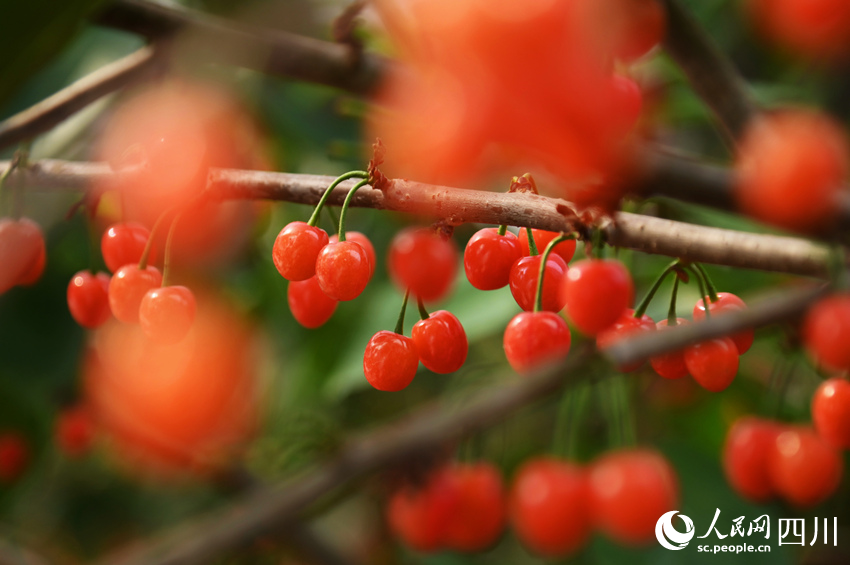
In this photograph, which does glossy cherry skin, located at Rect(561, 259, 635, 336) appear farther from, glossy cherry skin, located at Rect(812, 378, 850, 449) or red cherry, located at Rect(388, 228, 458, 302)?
glossy cherry skin, located at Rect(812, 378, 850, 449)

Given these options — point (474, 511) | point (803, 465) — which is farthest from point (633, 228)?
point (474, 511)

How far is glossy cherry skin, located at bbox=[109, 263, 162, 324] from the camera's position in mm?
697

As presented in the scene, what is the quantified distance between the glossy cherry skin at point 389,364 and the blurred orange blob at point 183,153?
272mm

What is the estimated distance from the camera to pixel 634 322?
1.86 ft

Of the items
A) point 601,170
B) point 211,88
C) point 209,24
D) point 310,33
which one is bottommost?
point 601,170

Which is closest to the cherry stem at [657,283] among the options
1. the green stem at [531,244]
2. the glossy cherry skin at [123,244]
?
the green stem at [531,244]

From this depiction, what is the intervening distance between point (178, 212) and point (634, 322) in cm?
49

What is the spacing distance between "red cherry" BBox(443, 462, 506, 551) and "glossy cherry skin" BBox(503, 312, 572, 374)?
2.49ft

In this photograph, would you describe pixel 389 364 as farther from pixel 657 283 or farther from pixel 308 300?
pixel 657 283

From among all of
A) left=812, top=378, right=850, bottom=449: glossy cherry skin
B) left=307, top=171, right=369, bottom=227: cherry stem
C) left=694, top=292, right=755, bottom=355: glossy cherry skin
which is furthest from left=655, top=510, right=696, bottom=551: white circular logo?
left=307, top=171, right=369, bottom=227: cherry stem

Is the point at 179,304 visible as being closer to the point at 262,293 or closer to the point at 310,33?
the point at 262,293

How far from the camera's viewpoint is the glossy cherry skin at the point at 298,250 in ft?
1.92

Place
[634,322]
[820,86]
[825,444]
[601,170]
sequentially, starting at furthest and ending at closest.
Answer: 1. [820,86]
2. [825,444]
3. [634,322]
4. [601,170]

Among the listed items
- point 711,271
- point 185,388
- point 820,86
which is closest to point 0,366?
point 185,388
